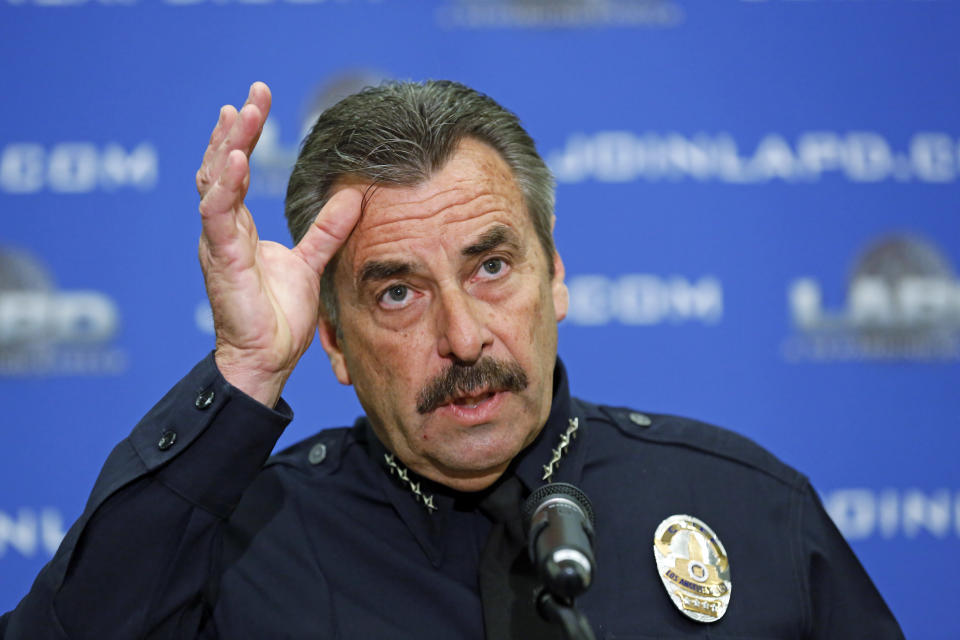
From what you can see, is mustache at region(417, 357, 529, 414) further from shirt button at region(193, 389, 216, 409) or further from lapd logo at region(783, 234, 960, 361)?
lapd logo at region(783, 234, 960, 361)

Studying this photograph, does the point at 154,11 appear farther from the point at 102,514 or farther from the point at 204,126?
the point at 102,514

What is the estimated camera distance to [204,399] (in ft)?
5.00

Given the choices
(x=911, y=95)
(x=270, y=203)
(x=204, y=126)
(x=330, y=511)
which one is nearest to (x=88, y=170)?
(x=204, y=126)

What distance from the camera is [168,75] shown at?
9.06 feet

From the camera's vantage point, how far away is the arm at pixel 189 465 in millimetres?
1496

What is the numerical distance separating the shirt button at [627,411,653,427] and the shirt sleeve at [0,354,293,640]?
0.90 meters

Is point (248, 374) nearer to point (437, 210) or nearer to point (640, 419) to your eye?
point (437, 210)

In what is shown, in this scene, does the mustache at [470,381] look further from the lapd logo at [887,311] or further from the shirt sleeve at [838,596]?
the lapd logo at [887,311]

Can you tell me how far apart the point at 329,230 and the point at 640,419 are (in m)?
0.85

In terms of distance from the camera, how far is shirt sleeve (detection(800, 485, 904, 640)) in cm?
184

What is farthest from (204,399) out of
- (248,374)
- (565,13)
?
A: (565,13)

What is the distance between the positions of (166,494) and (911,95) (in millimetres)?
2461

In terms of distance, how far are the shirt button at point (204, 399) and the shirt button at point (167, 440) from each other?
A: 6cm

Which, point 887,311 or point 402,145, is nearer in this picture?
point 402,145
